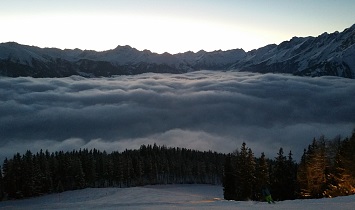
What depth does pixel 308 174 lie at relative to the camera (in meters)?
59.7

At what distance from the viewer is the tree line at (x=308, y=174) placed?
53.6 meters

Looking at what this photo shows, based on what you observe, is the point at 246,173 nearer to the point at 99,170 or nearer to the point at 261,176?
the point at 261,176

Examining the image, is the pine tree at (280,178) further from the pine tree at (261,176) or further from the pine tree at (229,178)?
the pine tree at (229,178)

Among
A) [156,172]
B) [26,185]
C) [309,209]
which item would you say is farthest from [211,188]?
[309,209]

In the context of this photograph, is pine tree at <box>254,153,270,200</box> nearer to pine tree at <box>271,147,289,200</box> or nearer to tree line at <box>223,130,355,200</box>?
tree line at <box>223,130,355,200</box>

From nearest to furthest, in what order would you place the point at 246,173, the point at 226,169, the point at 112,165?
the point at 246,173 → the point at 226,169 → the point at 112,165

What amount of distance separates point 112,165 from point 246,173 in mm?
63255

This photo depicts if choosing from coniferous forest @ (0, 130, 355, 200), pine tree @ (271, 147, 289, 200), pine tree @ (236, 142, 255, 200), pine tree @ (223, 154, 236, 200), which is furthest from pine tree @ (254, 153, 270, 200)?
pine tree @ (223, 154, 236, 200)

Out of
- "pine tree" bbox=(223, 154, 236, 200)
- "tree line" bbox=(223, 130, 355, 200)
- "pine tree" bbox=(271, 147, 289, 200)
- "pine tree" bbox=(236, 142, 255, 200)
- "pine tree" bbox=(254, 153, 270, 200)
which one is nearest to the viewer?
"tree line" bbox=(223, 130, 355, 200)

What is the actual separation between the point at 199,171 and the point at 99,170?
38180mm

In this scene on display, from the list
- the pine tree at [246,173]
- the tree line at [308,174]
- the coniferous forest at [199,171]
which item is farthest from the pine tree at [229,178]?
the pine tree at [246,173]

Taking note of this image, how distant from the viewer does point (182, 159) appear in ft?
487

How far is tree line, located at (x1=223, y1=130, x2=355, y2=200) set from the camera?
176 ft

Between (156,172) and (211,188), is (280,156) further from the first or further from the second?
(156,172)
